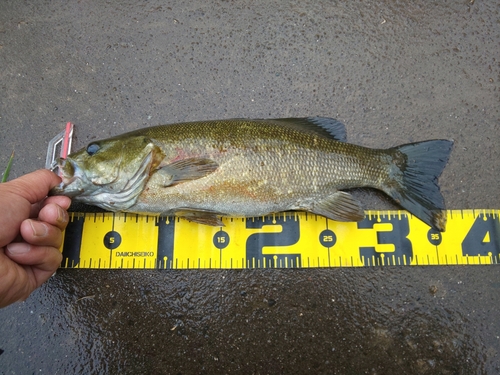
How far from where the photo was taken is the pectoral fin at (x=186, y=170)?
231 cm

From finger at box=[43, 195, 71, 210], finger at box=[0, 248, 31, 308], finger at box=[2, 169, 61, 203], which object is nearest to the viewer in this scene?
finger at box=[0, 248, 31, 308]

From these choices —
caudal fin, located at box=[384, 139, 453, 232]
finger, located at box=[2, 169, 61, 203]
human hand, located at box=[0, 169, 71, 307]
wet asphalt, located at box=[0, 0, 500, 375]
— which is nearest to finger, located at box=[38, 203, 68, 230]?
human hand, located at box=[0, 169, 71, 307]

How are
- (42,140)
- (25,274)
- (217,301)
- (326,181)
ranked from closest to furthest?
1. (25,274)
2. (326,181)
3. (217,301)
4. (42,140)

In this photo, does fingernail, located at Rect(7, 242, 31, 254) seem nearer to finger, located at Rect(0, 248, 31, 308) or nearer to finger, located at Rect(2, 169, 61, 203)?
finger, located at Rect(0, 248, 31, 308)

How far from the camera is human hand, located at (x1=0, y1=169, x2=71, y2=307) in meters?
1.99

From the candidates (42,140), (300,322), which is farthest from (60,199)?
(300,322)

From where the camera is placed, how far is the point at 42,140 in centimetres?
288

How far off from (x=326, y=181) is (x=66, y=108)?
232cm

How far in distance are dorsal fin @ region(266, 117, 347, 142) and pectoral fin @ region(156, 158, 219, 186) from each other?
71 cm

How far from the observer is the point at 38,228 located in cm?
203

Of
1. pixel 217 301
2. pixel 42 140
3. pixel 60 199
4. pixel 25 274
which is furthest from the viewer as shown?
pixel 42 140

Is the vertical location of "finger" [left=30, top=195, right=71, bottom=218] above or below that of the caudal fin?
below

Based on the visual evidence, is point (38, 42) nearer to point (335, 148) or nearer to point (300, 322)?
point (335, 148)

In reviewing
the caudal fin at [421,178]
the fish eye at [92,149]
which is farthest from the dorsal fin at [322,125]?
the fish eye at [92,149]
